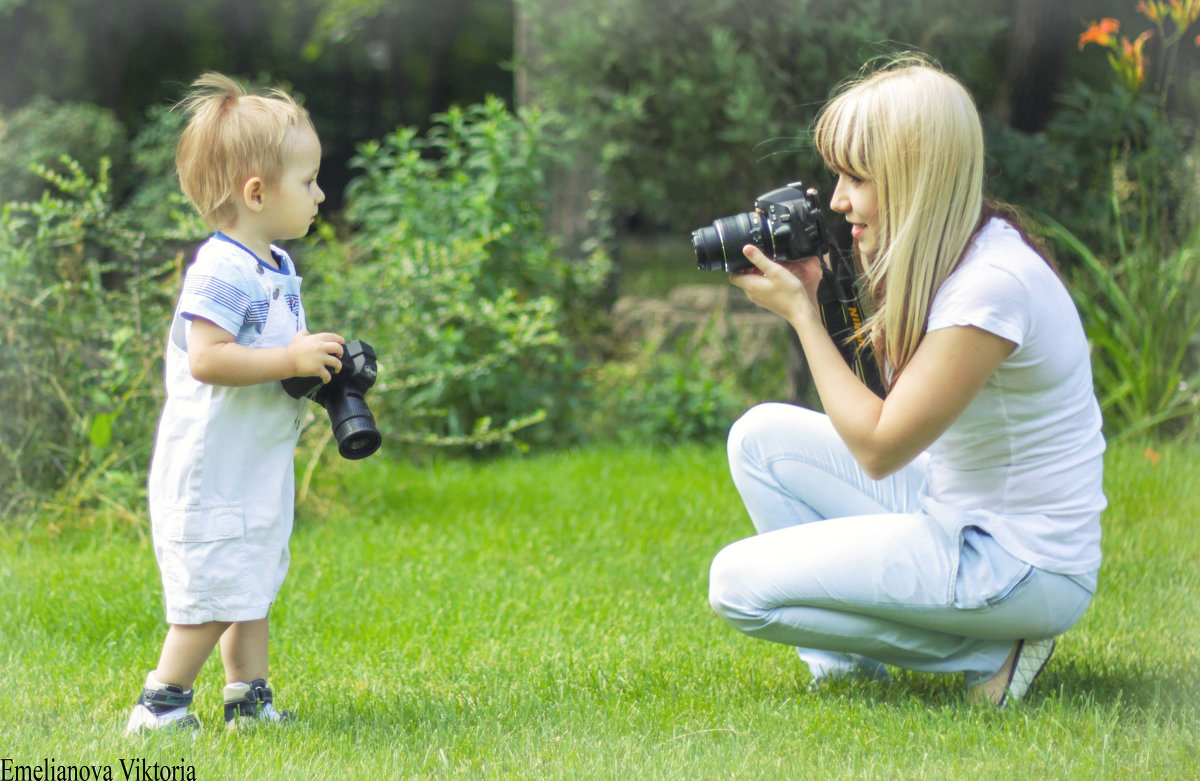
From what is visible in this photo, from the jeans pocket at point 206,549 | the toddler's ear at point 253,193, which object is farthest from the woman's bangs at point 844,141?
the jeans pocket at point 206,549

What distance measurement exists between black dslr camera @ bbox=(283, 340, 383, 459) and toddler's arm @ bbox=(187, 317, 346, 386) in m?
0.07

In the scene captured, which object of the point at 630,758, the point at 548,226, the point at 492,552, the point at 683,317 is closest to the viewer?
the point at 630,758

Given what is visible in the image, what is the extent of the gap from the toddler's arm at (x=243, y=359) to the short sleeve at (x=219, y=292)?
20 millimetres

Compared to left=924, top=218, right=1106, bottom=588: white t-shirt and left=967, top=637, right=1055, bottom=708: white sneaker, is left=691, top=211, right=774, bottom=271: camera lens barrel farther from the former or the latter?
left=967, top=637, right=1055, bottom=708: white sneaker

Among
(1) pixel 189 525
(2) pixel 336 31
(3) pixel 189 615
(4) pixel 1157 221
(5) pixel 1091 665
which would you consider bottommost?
(5) pixel 1091 665

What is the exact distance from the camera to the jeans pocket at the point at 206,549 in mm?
2057

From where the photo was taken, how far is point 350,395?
213cm

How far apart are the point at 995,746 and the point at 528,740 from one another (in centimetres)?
85

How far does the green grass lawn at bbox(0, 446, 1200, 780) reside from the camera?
2.04m

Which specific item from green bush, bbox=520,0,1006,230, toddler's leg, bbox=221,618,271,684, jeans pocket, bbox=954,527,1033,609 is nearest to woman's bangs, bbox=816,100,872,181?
jeans pocket, bbox=954,527,1033,609

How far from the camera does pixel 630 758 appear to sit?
6.75 ft

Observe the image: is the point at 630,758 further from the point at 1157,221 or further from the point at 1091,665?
the point at 1157,221

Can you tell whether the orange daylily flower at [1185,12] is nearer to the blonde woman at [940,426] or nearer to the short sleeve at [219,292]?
the blonde woman at [940,426]

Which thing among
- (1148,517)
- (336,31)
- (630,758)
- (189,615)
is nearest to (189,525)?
(189,615)
